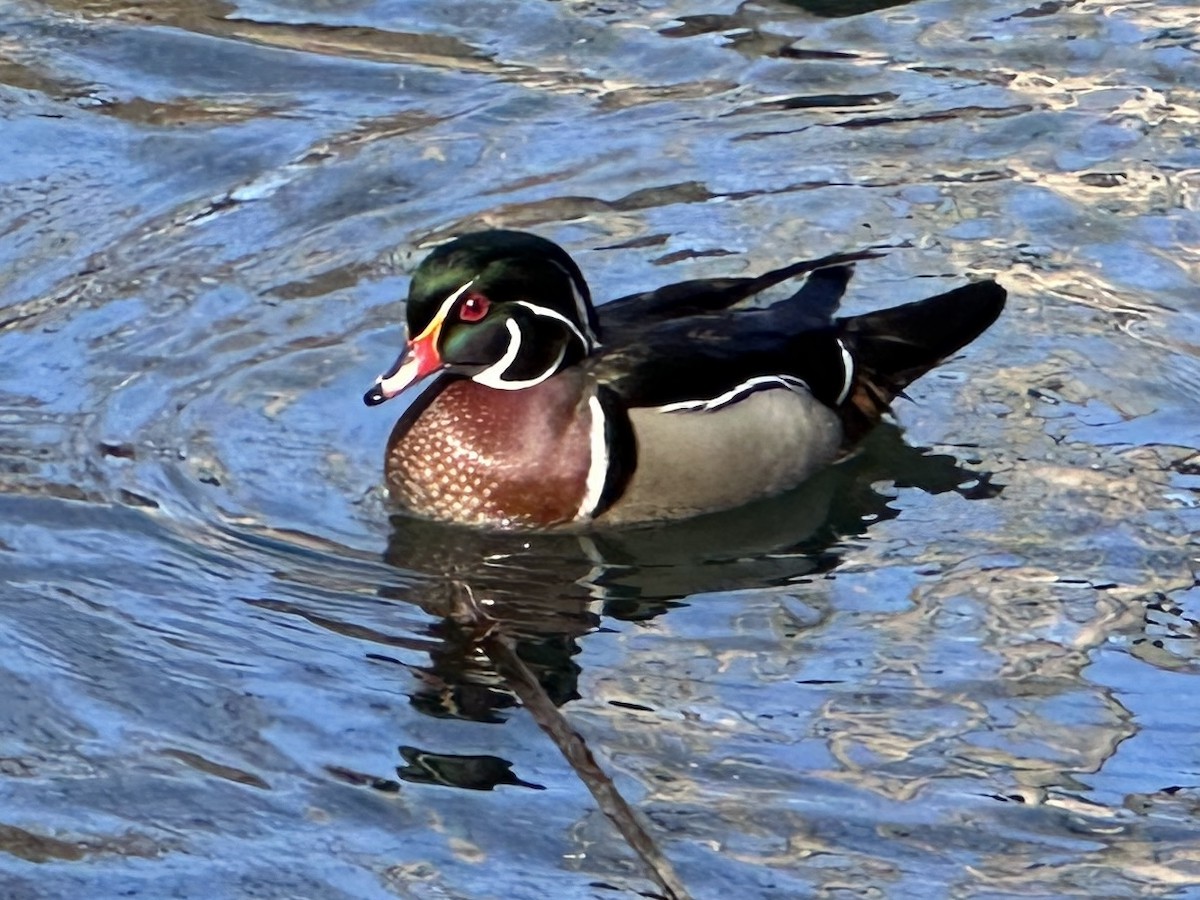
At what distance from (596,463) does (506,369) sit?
413mm

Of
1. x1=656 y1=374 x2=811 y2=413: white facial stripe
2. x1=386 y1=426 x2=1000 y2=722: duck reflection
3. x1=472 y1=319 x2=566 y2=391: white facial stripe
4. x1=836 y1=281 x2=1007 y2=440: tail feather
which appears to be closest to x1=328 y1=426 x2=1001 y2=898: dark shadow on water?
x1=386 y1=426 x2=1000 y2=722: duck reflection

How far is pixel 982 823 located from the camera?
5.05 m

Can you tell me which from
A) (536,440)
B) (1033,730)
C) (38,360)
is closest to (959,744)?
(1033,730)

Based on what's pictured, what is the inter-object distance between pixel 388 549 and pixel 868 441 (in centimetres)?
162

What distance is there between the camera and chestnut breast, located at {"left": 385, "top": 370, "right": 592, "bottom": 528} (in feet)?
21.2

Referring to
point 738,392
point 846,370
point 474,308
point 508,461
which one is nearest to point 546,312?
point 474,308

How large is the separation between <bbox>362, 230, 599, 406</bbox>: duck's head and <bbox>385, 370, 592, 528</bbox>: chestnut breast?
0.09m

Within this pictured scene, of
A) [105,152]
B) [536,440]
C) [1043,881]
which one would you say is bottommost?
[1043,881]

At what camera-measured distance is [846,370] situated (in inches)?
273

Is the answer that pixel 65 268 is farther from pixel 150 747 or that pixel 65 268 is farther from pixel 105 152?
pixel 150 747

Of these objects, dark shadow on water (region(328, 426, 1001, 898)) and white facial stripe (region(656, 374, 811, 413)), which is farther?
white facial stripe (region(656, 374, 811, 413))

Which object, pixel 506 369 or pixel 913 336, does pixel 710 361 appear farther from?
pixel 913 336

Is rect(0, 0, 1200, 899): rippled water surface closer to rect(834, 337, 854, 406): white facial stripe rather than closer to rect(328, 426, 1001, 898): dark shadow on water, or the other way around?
rect(328, 426, 1001, 898): dark shadow on water

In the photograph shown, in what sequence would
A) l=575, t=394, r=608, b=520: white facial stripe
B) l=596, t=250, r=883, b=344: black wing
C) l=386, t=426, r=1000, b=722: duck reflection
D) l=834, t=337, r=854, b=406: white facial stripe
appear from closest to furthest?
l=386, t=426, r=1000, b=722: duck reflection → l=575, t=394, r=608, b=520: white facial stripe → l=596, t=250, r=883, b=344: black wing → l=834, t=337, r=854, b=406: white facial stripe
